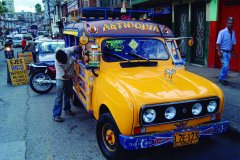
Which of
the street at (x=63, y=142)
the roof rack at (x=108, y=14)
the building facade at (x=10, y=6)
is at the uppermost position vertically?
the building facade at (x=10, y=6)

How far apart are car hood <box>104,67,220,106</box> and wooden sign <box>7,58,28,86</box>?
6.35 m

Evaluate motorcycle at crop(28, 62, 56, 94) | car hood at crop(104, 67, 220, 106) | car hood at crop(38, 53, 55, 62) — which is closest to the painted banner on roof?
car hood at crop(104, 67, 220, 106)

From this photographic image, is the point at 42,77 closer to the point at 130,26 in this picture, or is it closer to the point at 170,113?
the point at 130,26

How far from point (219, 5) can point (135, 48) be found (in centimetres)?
647

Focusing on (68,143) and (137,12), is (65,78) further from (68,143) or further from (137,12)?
(137,12)

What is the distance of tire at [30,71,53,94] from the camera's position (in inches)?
326

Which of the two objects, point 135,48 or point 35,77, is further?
point 35,77

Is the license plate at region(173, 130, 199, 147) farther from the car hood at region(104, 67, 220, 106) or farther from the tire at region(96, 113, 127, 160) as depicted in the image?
the tire at region(96, 113, 127, 160)

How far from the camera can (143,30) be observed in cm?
488

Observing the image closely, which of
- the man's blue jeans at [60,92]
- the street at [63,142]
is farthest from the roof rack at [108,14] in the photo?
the street at [63,142]

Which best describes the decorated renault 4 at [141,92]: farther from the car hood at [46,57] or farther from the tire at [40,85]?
the car hood at [46,57]

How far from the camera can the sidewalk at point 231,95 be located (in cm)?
516

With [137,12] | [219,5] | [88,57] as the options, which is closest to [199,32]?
[219,5]

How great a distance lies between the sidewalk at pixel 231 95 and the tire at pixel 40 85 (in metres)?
5.27
